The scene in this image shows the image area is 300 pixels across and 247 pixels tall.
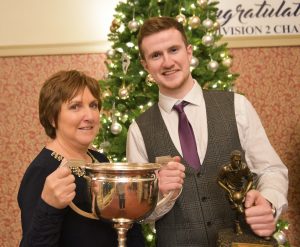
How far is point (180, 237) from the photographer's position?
1446 millimetres

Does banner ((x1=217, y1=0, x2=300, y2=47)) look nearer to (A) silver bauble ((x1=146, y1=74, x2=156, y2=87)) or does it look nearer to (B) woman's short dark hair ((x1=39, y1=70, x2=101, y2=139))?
(A) silver bauble ((x1=146, y1=74, x2=156, y2=87))

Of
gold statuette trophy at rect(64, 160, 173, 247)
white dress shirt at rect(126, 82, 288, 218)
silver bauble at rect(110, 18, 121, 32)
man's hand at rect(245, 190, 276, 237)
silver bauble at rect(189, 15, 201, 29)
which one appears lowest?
man's hand at rect(245, 190, 276, 237)

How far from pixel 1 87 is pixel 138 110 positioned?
5.79 ft

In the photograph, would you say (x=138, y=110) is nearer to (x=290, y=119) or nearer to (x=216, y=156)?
(x=216, y=156)

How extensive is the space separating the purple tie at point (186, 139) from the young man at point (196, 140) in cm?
1

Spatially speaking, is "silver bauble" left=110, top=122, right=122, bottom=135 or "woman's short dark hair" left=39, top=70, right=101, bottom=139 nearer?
"woman's short dark hair" left=39, top=70, right=101, bottom=139

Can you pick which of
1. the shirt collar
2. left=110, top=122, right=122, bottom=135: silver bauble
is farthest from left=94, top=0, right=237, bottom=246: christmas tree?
the shirt collar

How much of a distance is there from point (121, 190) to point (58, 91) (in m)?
0.49

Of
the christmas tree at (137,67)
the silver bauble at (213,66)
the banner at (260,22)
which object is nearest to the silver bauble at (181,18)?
the christmas tree at (137,67)

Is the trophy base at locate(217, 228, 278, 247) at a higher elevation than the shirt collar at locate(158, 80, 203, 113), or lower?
lower

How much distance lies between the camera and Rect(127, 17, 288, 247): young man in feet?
4.70

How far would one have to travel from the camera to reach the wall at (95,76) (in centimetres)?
325

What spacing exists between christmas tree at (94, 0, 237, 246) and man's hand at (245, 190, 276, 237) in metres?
1.21

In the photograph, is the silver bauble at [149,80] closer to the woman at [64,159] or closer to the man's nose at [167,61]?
the man's nose at [167,61]
